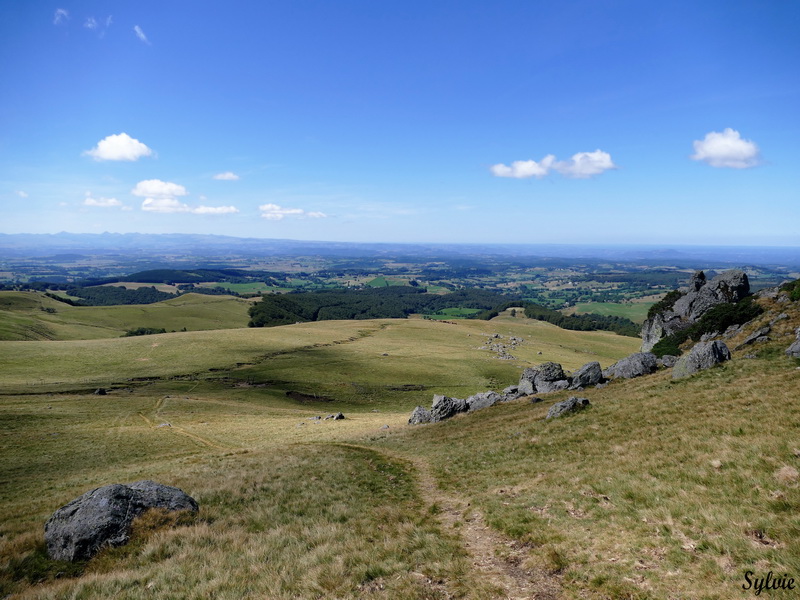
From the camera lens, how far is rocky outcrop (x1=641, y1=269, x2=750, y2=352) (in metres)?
61.6

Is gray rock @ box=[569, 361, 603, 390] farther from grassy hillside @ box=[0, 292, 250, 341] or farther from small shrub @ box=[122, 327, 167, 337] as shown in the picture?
small shrub @ box=[122, 327, 167, 337]

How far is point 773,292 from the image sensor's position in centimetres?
4912

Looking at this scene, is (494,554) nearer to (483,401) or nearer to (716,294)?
(483,401)

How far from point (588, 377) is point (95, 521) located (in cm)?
4569

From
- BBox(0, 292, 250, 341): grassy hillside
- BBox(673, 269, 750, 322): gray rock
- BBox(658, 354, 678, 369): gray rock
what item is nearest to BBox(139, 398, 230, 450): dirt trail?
BBox(658, 354, 678, 369): gray rock

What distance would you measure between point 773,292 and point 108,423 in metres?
87.6

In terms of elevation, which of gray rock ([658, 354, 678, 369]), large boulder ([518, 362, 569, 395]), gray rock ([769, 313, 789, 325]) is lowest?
large boulder ([518, 362, 569, 395])

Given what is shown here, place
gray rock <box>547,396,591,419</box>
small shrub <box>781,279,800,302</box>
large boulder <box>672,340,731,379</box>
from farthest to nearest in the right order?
1. small shrub <box>781,279,800,302</box>
2. large boulder <box>672,340,731,379</box>
3. gray rock <box>547,396,591,419</box>

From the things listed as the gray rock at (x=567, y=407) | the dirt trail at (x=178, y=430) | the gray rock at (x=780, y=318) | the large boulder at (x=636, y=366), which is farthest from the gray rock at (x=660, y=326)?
the dirt trail at (x=178, y=430)

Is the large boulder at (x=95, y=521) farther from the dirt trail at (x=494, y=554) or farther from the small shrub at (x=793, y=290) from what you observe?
the small shrub at (x=793, y=290)

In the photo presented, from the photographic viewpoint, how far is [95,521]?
1416 cm

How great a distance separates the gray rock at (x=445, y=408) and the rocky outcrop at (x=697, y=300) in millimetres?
42243

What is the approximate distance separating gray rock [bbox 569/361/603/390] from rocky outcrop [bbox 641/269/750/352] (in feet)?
99.0

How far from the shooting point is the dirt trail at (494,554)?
10523 mm
